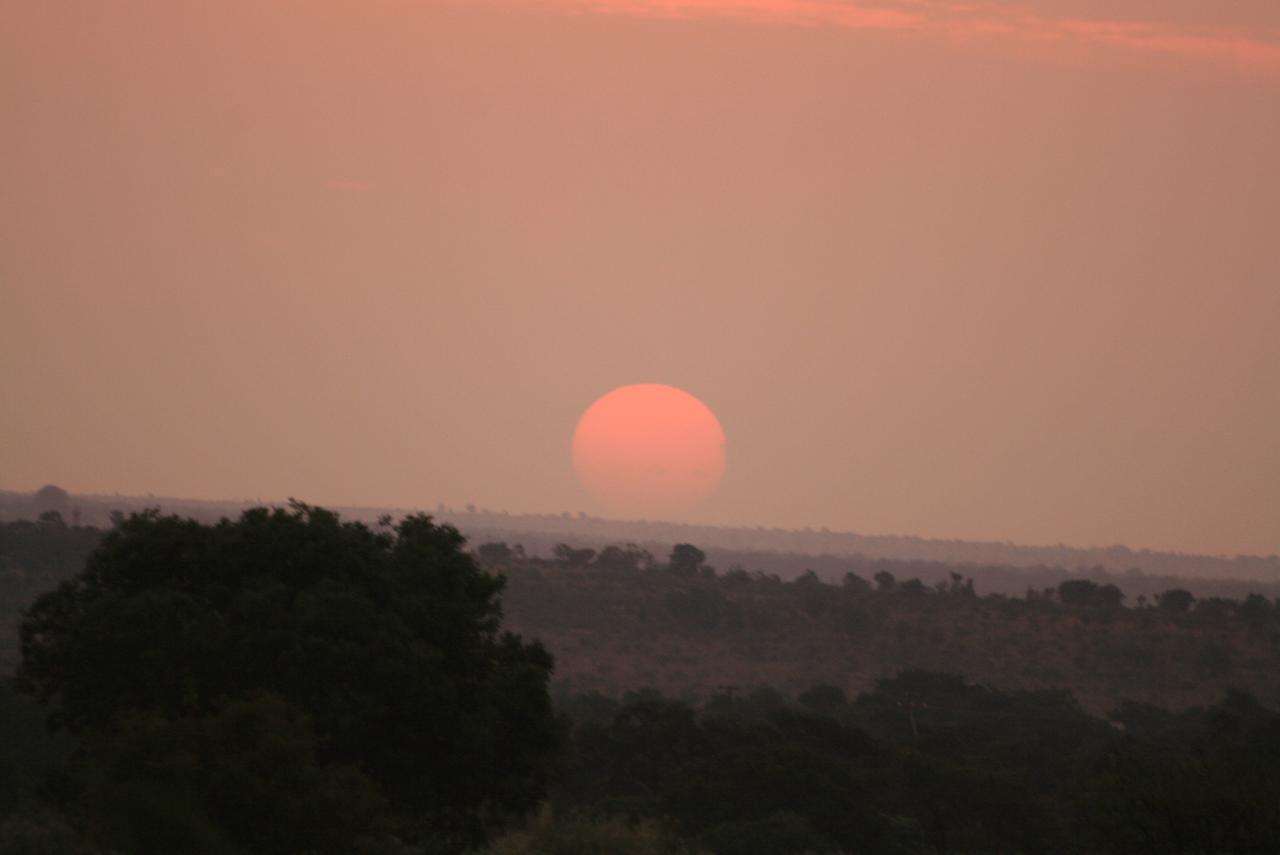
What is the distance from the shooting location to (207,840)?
719 inches

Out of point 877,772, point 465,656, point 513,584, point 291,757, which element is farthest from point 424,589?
point 513,584

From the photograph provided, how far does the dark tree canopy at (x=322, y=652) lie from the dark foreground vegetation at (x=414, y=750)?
0.05 meters

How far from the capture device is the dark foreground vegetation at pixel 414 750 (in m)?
22.8

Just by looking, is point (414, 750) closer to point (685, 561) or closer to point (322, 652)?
point (322, 652)

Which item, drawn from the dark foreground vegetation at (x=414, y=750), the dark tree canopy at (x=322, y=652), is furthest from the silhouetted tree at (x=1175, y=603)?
the dark tree canopy at (x=322, y=652)

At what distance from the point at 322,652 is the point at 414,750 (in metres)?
2.55

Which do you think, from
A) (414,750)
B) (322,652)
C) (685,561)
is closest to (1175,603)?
(685,561)

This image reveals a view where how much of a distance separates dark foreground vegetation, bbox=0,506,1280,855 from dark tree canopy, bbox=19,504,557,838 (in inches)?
1.8

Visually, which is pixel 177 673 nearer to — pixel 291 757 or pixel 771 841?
pixel 291 757

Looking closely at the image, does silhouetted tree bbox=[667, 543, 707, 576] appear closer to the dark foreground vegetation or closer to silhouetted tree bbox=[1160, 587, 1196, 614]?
silhouetted tree bbox=[1160, 587, 1196, 614]

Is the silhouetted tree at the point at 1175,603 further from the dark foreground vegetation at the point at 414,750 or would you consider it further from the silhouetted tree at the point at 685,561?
the dark foreground vegetation at the point at 414,750

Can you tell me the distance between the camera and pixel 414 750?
2733 centimetres

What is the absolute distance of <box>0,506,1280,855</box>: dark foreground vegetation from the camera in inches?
897

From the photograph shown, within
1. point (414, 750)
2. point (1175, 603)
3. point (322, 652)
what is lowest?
point (414, 750)
